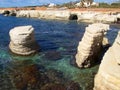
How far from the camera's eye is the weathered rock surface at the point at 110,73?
1875cm

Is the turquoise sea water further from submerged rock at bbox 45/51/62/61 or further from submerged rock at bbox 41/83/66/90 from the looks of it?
submerged rock at bbox 41/83/66/90

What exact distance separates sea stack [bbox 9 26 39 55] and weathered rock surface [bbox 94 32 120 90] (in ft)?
47.7

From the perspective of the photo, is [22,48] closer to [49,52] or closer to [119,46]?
[49,52]

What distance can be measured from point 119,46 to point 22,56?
1586 centimetres

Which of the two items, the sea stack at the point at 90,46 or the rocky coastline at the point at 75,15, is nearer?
the sea stack at the point at 90,46

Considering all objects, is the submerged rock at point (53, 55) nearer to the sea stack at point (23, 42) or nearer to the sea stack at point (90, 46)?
the sea stack at point (23, 42)

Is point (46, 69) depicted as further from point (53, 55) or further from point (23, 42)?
point (23, 42)

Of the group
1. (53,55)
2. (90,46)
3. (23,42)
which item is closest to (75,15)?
(53,55)

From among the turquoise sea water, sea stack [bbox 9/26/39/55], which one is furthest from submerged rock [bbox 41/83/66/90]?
sea stack [bbox 9/26/39/55]

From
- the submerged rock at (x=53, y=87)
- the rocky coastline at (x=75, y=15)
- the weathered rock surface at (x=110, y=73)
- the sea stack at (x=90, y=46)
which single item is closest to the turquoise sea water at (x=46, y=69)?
the submerged rock at (x=53, y=87)

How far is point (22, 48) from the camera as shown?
1363 inches

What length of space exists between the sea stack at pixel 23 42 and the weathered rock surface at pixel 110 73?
14528 millimetres

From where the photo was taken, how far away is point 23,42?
34.2 m

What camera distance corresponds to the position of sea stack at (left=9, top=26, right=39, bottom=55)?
34116 millimetres
